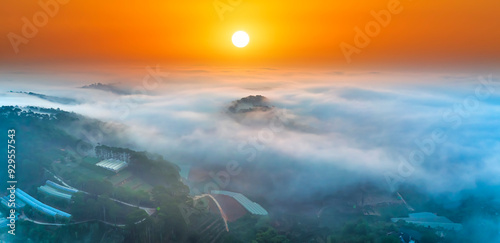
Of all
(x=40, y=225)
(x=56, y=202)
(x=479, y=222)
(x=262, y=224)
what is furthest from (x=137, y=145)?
(x=479, y=222)

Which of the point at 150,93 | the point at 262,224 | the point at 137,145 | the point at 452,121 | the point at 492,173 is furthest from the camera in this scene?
the point at 150,93

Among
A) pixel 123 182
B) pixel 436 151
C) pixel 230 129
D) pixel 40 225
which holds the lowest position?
pixel 40 225

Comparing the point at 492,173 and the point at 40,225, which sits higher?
the point at 492,173

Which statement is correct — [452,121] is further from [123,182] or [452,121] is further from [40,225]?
[40,225]

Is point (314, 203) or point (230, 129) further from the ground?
point (230, 129)

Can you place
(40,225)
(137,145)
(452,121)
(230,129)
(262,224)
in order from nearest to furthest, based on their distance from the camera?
(40,225), (262,224), (137,145), (230,129), (452,121)

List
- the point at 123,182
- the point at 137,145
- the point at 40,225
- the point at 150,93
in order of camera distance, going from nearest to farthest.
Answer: the point at 40,225 → the point at 123,182 → the point at 137,145 → the point at 150,93

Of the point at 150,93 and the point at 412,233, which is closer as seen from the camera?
the point at 412,233

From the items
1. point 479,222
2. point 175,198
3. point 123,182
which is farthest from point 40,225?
point 479,222

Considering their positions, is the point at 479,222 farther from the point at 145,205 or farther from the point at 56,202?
the point at 56,202
